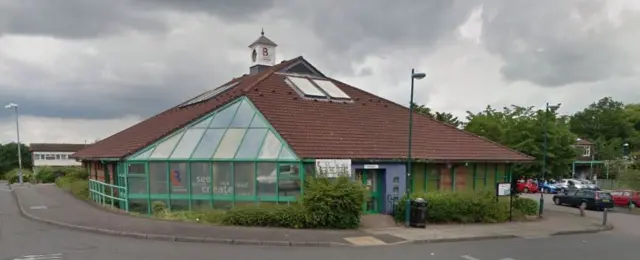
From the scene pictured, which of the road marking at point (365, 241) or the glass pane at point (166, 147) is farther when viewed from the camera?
the glass pane at point (166, 147)

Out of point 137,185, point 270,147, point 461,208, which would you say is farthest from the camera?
point 461,208

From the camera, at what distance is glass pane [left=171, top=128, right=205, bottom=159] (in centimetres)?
1570

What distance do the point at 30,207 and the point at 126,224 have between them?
26.5 ft

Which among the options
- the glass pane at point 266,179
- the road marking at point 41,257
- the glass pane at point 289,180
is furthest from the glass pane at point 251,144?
the road marking at point 41,257

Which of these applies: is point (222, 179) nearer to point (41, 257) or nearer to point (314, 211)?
point (314, 211)

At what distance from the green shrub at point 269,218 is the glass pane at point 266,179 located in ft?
4.40

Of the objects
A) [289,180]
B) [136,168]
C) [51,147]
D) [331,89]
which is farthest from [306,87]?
[51,147]

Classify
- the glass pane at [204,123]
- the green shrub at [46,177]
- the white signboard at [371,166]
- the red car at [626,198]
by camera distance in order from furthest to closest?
the green shrub at [46,177] < the red car at [626,198] < the glass pane at [204,123] < the white signboard at [371,166]

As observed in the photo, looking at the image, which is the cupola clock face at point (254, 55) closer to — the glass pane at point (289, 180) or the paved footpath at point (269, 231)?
the paved footpath at point (269, 231)

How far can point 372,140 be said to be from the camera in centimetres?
1767

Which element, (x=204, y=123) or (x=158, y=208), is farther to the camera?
(x=204, y=123)

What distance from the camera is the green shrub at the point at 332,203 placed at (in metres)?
13.4

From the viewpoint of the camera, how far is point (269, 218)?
13398 millimetres

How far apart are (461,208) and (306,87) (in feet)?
33.1
